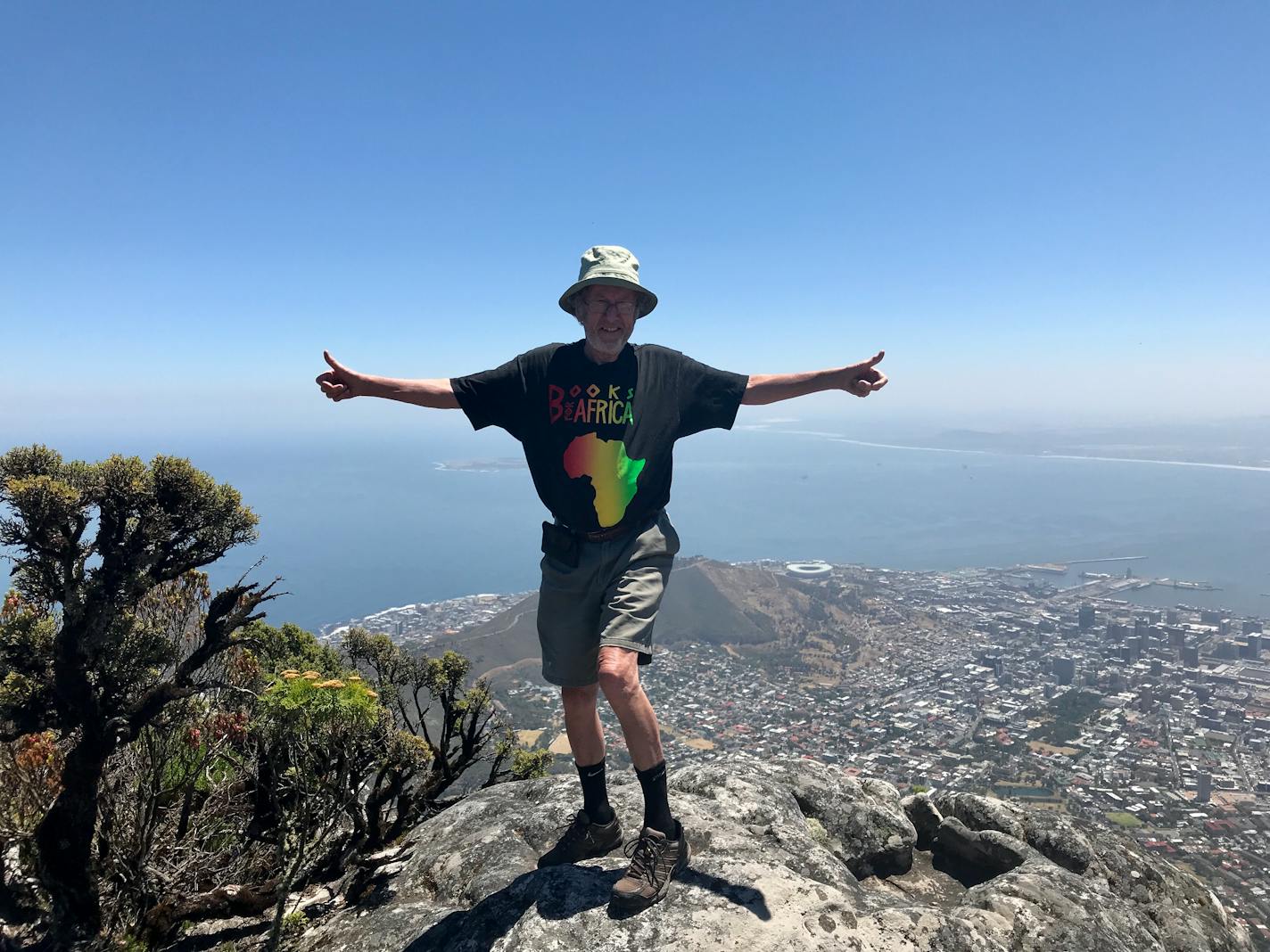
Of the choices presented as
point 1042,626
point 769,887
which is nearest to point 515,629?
point 1042,626

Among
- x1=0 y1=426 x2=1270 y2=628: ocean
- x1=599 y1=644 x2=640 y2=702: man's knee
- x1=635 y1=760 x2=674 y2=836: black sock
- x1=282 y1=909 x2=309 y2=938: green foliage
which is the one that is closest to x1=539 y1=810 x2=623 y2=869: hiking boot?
x1=635 y1=760 x2=674 y2=836: black sock

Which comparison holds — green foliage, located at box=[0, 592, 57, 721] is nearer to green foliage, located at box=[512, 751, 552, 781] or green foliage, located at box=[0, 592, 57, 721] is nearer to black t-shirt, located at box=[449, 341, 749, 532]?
black t-shirt, located at box=[449, 341, 749, 532]

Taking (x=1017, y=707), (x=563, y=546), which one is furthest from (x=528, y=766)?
(x=1017, y=707)

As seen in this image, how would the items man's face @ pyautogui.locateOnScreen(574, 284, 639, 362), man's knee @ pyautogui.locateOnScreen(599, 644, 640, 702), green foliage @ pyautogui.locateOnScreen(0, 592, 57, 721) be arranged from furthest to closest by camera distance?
1. green foliage @ pyautogui.locateOnScreen(0, 592, 57, 721)
2. man's face @ pyautogui.locateOnScreen(574, 284, 639, 362)
3. man's knee @ pyautogui.locateOnScreen(599, 644, 640, 702)

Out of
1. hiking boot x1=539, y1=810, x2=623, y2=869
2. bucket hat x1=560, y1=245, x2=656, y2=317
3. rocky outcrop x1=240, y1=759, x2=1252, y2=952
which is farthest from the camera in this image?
hiking boot x1=539, y1=810, x2=623, y2=869

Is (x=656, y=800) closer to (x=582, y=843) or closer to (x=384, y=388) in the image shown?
(x=582, y=843)
